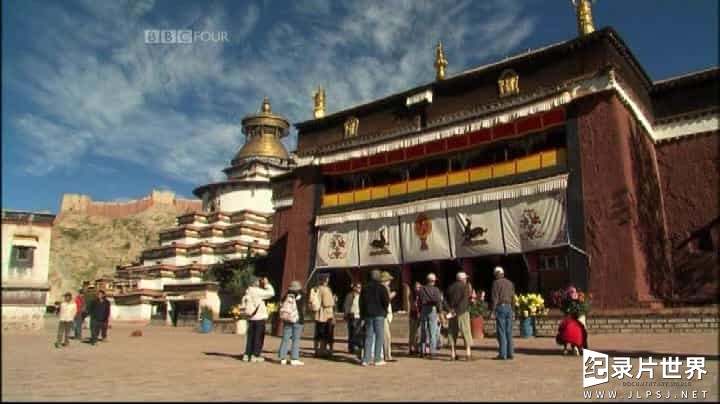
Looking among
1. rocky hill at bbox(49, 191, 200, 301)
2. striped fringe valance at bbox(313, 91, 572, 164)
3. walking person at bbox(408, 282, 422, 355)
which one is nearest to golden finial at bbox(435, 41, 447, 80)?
striped fringe valance at bbox(313, 91, 572, 164)

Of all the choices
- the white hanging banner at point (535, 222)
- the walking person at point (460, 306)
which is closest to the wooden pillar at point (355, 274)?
the white hanging banner at point (535, 222)

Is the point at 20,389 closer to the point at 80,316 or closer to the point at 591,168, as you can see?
the point at 80,316

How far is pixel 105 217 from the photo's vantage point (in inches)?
2842

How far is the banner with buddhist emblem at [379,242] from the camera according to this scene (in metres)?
23.6

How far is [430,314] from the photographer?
36.6 ft

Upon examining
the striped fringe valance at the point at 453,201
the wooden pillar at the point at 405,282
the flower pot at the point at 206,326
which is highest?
the striped fringe valance at the point at 453,201

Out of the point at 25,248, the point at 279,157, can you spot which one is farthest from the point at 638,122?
the point at 279,157

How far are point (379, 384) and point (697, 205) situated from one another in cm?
1764

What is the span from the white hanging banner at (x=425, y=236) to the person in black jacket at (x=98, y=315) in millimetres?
11251

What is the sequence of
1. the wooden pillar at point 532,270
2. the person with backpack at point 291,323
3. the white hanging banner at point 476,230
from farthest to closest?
the white hanging banner at point 476,230 < the wooden pillar at point 532,270 < the person with backpack at point 291,323

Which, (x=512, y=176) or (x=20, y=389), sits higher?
(x=512, y=176)

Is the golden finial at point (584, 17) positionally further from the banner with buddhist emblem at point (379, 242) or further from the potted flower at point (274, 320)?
the potted flower at point (274, 320)

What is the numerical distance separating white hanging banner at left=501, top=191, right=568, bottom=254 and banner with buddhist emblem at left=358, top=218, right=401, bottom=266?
4.88 metres

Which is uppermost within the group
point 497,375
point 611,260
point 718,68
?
point 718,68
